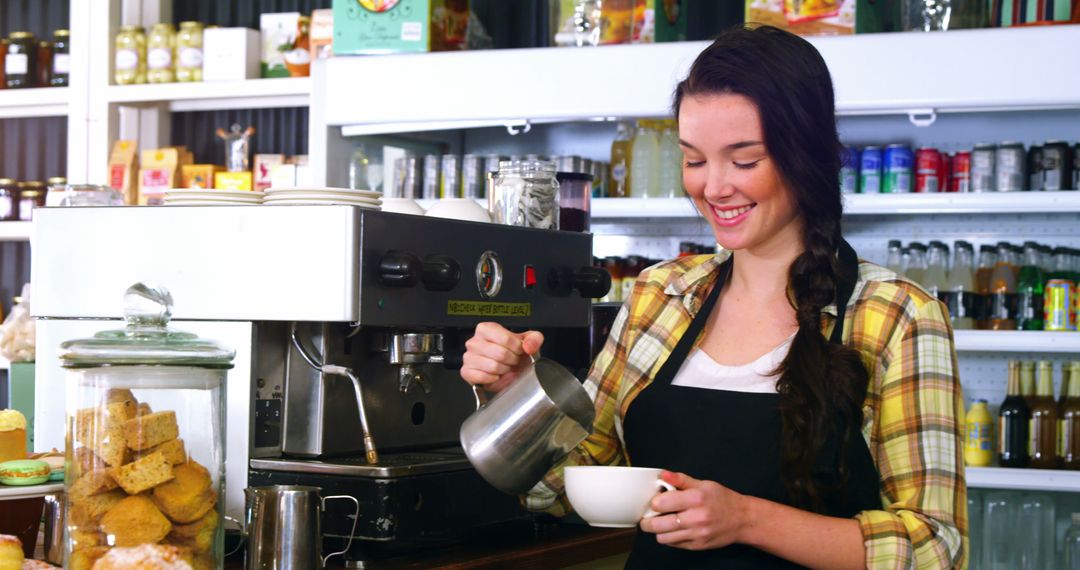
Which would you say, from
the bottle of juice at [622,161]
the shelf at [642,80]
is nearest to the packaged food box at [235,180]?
the shelf at [642,80]

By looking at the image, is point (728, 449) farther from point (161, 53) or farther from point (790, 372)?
point (161, 53)

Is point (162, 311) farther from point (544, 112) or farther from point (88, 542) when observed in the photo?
point (544, 112)

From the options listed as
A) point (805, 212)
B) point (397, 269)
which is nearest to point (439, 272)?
point (397, 269)

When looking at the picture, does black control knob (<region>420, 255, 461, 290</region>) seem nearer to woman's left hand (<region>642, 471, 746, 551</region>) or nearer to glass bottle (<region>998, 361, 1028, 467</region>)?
woman's left hand (<region>642, 471, 746, 551</region>)

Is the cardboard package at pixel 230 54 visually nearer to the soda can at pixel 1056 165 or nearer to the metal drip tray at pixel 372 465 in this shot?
the soda can at pixel 1056 165

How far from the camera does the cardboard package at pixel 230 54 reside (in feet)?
13.2

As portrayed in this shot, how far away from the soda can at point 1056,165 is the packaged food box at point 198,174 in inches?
96.0

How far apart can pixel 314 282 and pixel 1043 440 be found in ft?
7.42

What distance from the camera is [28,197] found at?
4.38 metres

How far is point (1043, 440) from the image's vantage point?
3.22m

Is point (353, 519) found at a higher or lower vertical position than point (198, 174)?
lower

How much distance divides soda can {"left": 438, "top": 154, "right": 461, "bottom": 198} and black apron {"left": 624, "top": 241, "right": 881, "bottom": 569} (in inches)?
83.7

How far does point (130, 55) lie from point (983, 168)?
2.61 metres

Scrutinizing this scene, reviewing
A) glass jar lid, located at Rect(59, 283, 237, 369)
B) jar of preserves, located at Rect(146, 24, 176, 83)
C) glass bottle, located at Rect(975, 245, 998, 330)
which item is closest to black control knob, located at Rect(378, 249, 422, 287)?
glass jar lid, located at Rect(59, 283, 237, 369)
